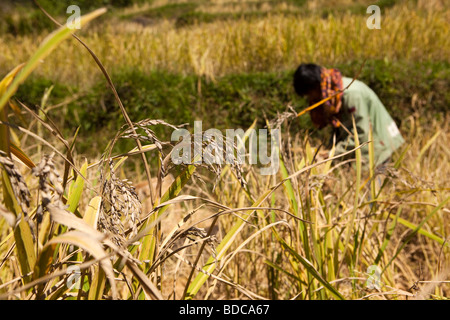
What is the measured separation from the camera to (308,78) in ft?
9.02

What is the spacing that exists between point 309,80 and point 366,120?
1.75 feet

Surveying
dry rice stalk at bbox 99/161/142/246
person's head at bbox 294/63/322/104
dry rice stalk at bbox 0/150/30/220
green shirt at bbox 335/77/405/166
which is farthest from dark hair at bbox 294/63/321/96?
dry rice stalk at bbox 0/150/30/220

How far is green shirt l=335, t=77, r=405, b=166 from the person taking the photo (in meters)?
2.79

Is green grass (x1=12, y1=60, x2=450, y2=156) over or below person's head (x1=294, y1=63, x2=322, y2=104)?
below

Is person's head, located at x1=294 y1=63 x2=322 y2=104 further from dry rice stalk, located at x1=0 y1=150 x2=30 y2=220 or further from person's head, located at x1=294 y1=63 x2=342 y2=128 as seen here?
dry rice stalk, located at x1=0 y1=150 x2=30 y2=220

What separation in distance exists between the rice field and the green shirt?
0.65 ft

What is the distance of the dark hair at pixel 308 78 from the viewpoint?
2.75 metres

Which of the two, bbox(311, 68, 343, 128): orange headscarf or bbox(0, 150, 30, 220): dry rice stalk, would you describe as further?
bbox(311, 68, 343, 128): orange headscarf

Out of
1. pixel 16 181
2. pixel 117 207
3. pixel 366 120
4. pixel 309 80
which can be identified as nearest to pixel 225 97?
pixel 309 80

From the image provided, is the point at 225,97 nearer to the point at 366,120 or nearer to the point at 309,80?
the point at 309,80

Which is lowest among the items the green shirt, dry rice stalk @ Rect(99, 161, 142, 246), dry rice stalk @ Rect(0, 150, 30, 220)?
the green shirt

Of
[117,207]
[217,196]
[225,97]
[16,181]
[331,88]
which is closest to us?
[16,181]

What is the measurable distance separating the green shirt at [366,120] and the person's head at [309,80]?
0.70 feet
